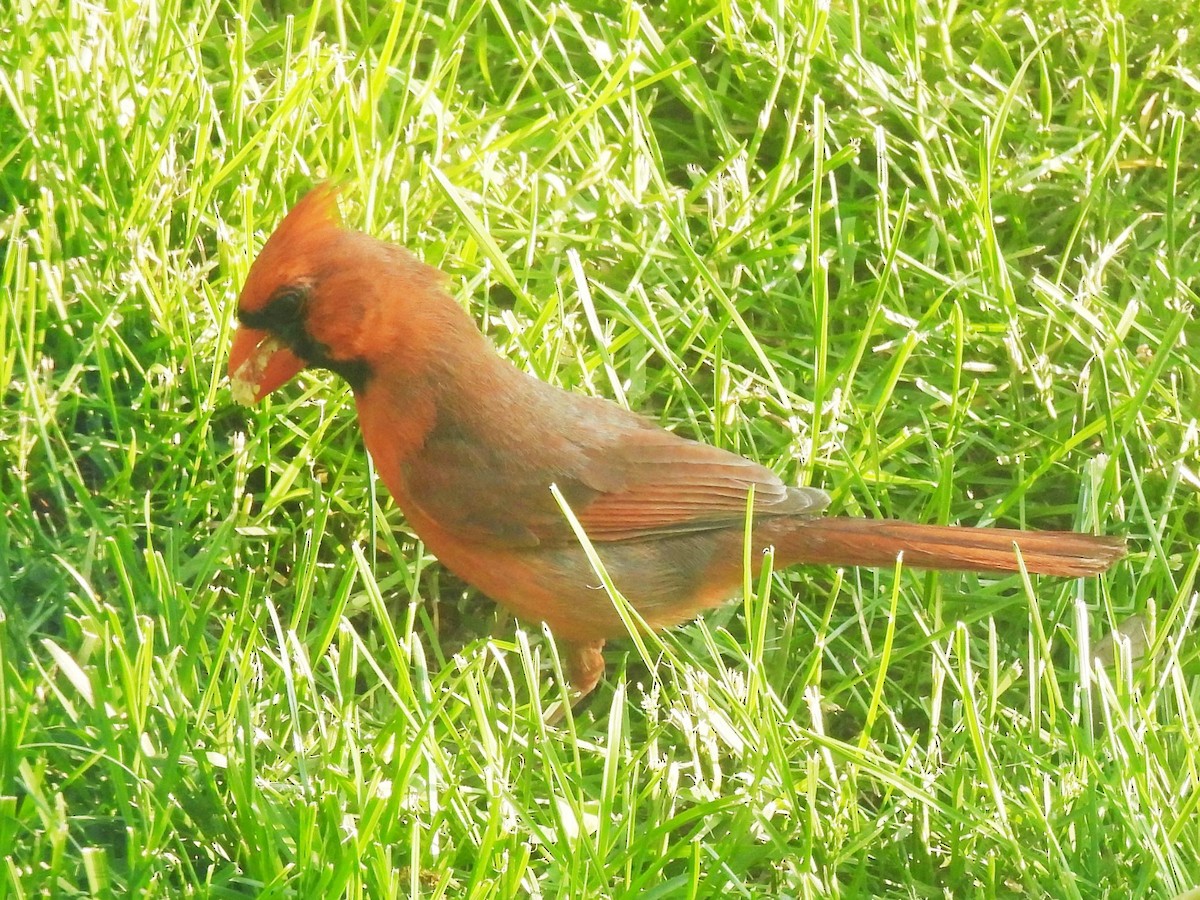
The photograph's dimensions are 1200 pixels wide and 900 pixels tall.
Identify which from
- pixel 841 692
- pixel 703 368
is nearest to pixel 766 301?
pixel 703 368

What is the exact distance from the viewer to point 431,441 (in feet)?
9.92

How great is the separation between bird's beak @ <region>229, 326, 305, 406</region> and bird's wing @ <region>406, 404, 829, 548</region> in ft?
0.97

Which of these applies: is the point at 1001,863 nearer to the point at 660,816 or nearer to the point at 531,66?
the point at 660,816

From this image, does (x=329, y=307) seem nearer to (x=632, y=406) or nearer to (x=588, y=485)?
(x=588, y=485)

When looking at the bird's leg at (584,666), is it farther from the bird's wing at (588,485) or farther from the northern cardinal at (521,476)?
the bird's wing at (588,485)

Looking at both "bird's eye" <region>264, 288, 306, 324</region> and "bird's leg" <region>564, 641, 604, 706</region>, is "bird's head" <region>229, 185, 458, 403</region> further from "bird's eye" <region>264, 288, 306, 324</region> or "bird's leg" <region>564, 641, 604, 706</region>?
"bird's leg" <region>564, 641, 604, 706</region>

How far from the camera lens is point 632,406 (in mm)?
3533

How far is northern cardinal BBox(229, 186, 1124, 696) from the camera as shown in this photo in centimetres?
292

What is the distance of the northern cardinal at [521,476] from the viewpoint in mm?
2916

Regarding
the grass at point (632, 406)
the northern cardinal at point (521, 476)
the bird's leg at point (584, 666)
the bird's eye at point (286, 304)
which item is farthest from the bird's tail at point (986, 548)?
the bird's eye at point (286, 304)

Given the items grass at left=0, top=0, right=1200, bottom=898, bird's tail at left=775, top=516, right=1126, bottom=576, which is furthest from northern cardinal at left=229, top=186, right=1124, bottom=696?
grass at left=0, top=0, right=1200, bottom=898

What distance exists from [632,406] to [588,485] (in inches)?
19.2

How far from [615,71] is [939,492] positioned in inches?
53.5

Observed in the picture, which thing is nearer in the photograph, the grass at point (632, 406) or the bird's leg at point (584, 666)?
the grass at point (632, 406)
